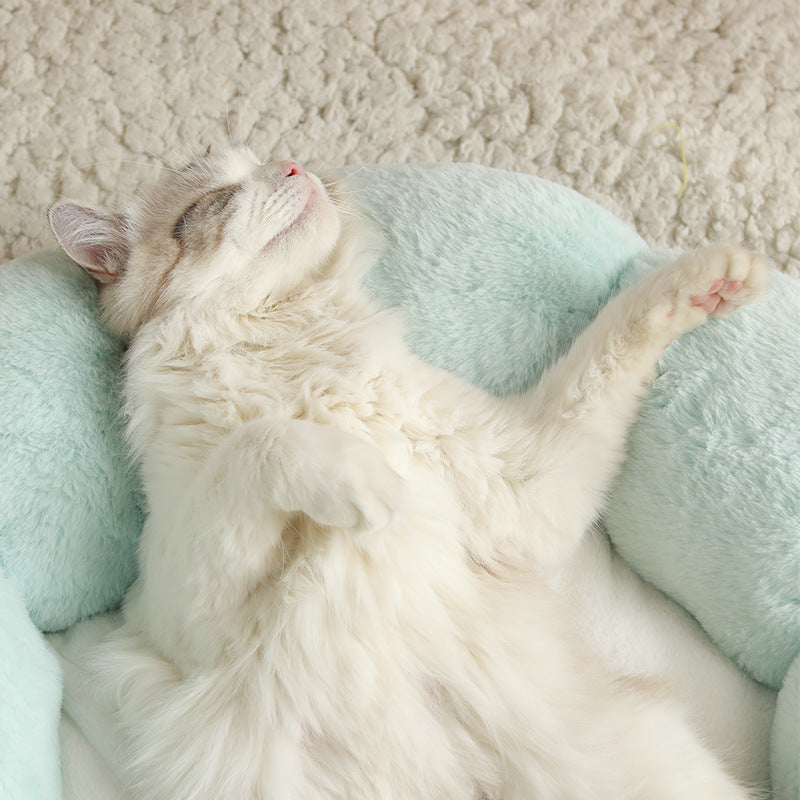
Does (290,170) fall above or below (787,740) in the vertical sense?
above

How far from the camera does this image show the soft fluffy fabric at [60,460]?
1339mm

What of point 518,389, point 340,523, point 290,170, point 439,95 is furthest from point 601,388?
point 439,95

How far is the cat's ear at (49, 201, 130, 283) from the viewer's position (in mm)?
1394

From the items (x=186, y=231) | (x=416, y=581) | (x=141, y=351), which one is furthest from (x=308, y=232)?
(x=416, y=581)

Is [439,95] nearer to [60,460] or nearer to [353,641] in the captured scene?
[60,460]

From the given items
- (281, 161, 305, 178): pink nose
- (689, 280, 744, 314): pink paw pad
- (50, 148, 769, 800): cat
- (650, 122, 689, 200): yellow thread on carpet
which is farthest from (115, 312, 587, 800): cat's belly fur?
(650, 122, 689, 200): yellow thread on carpet

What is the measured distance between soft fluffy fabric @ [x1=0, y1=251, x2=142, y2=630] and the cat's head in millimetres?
88

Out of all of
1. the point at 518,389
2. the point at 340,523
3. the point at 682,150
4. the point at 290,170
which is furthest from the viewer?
the point at 682,150

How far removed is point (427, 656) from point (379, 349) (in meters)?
0.47

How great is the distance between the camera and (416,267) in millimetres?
1553

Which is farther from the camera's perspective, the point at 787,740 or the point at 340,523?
the point at 787,740

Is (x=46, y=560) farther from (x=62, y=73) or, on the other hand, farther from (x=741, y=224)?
(x=741, y=224)

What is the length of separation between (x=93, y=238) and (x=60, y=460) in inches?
14.9

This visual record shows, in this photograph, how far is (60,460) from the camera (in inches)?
53.3
